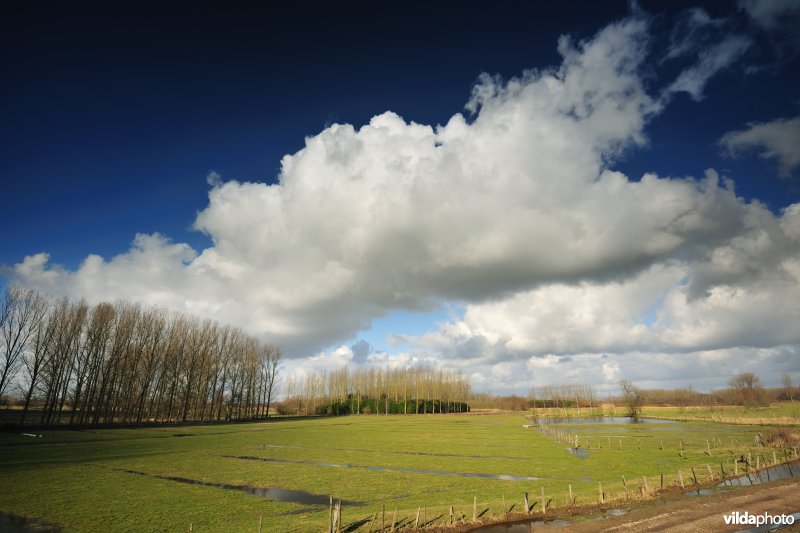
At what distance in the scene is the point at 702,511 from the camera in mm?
24969

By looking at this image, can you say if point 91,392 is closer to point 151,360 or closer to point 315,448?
point 151,360

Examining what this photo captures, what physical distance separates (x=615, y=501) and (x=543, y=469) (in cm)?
1386

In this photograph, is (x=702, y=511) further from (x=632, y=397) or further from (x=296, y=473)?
(x=632, y=397)

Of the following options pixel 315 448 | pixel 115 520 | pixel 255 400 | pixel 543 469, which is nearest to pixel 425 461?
pixel 543 469

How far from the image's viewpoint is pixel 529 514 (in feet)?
83.6

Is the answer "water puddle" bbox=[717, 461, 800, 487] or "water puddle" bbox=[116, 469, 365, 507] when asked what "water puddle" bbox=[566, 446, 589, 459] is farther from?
"water puddle" bbox=[116, 469, 365, 507]

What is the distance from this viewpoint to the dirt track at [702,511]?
22.1m

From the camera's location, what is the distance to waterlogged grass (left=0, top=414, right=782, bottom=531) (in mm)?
24969

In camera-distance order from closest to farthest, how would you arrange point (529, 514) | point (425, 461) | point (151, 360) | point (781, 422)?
point (529, 514), point (425, 461), point (781, 422), point (151, 360)

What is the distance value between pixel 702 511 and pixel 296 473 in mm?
31370

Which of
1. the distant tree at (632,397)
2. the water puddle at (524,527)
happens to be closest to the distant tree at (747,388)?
the distant tree at (632,397)

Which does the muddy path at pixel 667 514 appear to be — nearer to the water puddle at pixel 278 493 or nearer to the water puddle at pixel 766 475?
the water puddle at pixel 766 475

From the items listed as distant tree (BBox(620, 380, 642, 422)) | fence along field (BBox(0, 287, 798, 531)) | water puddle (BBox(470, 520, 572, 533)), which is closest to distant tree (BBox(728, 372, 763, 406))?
distant tree (BBox(620, 380, 642, 422))

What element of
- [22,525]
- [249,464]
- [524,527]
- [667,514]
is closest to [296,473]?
[249,464]
